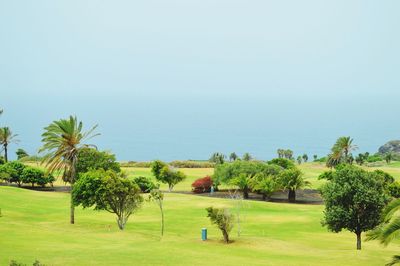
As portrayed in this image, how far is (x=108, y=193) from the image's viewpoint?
142 feet

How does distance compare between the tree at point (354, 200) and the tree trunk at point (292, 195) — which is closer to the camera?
the tree at point (354, 200)

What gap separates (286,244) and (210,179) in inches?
1700

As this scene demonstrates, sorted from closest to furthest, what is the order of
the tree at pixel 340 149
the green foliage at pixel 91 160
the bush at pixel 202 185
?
the green foliage at pixel 91 160, the bush at pixel 202 185, the tree at pixel 340 149

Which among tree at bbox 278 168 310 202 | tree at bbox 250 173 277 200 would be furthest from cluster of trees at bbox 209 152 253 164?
tree at bbox 278 168 310 202

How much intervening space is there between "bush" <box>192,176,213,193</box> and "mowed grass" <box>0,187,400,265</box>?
1843cm

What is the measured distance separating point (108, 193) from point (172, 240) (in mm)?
7579

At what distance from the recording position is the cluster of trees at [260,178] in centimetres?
7231

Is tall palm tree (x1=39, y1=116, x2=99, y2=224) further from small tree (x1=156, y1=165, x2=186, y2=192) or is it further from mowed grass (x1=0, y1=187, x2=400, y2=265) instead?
small tree (x1=156, y1=165, x2=186, y2=192)

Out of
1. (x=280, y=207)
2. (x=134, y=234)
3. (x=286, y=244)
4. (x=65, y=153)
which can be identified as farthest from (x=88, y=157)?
(x=286, y=244)

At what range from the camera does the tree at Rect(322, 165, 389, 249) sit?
36.7 meters

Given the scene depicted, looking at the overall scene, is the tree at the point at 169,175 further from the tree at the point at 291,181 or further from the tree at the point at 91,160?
the tree at the point at 291,181

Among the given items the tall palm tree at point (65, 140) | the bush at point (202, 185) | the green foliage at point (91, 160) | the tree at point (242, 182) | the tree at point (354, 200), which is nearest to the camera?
the tree at point (354, 200)

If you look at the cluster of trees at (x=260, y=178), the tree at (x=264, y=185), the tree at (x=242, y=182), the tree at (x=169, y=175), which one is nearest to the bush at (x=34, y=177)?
the tree at (x=169, y=175)

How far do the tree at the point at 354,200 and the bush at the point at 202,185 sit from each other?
43.8 metres
